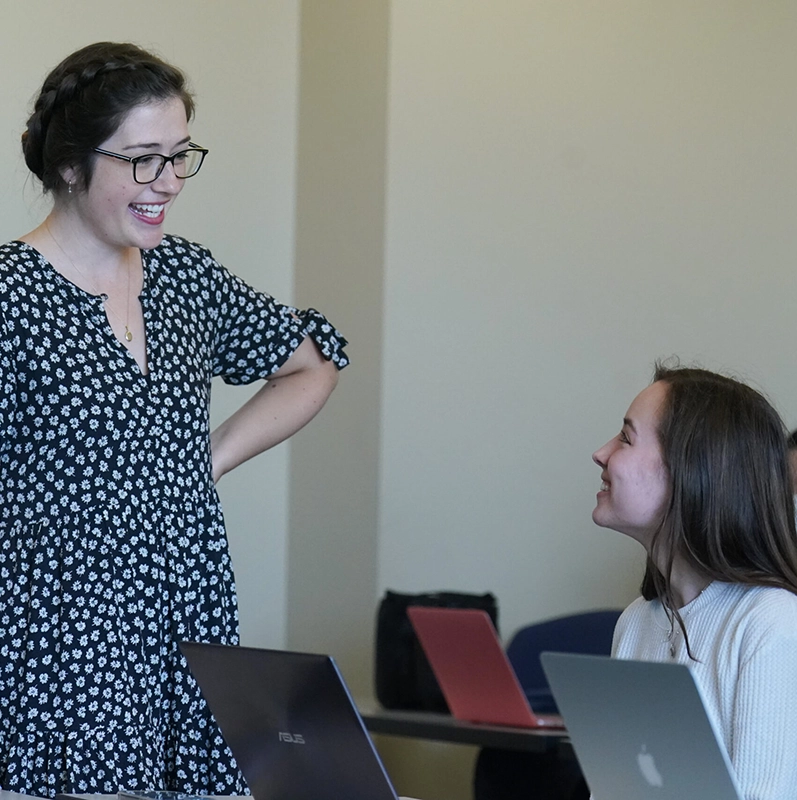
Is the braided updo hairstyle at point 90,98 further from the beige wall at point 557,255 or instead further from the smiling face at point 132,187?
the beige wall at point 557,255

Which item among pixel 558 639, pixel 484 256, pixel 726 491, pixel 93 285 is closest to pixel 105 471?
pixel 93 285

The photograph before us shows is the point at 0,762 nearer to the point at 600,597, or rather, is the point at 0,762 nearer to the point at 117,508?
the point at 117,508

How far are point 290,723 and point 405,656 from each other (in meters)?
2.02

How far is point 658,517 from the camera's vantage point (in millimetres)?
1756

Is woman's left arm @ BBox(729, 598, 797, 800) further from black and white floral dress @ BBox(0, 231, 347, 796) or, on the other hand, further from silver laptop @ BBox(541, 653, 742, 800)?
black and white floral dress @ BBox(0, 231, 347, 796)

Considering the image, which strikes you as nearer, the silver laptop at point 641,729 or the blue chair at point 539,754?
the silver laptop at point 641,729

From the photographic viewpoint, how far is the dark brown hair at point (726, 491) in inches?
65.7

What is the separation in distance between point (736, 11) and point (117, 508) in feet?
9.37

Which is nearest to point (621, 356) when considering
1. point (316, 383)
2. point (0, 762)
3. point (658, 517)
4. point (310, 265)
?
point (310, 265)

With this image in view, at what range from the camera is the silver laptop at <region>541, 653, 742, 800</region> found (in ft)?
3.70

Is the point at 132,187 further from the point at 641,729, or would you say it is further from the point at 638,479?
the point at 641,729

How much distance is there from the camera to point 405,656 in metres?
3.31

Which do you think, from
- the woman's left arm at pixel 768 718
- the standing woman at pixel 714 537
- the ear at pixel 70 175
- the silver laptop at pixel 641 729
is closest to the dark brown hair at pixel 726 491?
the standing woman at pixel 714 537

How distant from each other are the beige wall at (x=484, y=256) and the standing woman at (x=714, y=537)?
6.37 feet
